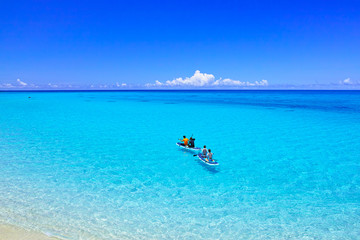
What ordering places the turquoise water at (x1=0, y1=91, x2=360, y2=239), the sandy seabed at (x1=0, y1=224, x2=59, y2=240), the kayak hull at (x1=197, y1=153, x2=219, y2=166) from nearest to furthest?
the sandy seabed at (x1=0, y1=224, x2=59, y2=240) → the turquoise water at (x1=0, y1=91, x2=360, y2=239) → the kayak hull at (x1=197, y1=153, x2=219, y2=166)

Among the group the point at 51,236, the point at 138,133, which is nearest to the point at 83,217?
the point at 51,236

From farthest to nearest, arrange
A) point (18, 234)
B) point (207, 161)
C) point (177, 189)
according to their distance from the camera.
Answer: point (207, 161) → point (177, 189) → point (18, 234)

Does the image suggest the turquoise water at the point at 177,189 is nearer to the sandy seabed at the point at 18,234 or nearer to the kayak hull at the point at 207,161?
the sandy seabed at the point at 18,234

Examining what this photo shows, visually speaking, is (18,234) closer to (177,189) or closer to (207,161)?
(177,189)

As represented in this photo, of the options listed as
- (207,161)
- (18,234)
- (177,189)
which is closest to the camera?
(18,234)

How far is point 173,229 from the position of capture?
32.8 ft

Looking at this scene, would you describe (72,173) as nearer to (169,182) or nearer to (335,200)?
(169,182)

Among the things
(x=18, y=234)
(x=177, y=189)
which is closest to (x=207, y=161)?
(x=177, y=189)

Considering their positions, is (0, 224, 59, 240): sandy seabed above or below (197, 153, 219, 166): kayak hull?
below

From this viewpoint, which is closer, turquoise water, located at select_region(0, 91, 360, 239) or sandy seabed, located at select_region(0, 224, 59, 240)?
sandy seabed, located at select_region(0, 224, 59, 240)

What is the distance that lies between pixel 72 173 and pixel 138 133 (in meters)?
14.2

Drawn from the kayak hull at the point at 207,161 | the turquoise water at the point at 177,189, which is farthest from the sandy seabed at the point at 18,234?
the kayak hull at the point at 207,161

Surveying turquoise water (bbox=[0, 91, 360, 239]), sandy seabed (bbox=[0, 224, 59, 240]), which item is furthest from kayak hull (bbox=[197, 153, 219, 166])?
sandy seabed (bbox=[0, 224, 59, 240])

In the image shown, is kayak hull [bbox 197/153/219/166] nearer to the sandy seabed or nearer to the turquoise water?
the turquoise water
